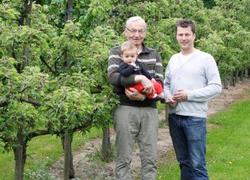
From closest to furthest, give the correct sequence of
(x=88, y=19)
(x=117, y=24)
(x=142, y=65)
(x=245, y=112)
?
(x=142, y=65), (x=88, y=19), (x=117, y=24), (x=245, y=112)

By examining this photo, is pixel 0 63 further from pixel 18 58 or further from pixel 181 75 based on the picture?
pixel 181 75

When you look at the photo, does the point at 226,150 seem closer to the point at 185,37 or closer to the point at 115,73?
the point at 185,37

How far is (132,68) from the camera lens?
5855mm

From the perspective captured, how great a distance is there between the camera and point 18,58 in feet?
20.5

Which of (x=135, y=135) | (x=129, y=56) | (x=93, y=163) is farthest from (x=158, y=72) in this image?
(x=93, y=163)

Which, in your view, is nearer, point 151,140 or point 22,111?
point 22,111

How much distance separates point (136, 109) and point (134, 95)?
0.25 metres

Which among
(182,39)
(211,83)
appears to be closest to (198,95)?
(211,83)

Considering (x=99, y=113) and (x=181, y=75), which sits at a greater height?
(x=181, y=75)

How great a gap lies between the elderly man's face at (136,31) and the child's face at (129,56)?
0.17 metres

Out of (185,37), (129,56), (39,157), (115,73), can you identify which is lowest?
(39,157)

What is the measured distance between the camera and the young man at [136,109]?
594 centimetres

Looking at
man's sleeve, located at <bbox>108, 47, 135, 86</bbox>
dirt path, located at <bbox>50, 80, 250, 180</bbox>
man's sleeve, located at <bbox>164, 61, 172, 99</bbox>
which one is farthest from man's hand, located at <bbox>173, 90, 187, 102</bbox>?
dirt path, located at <bbox>50, 80, 250, 180</bbox>

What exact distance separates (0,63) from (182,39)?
2060 mm
